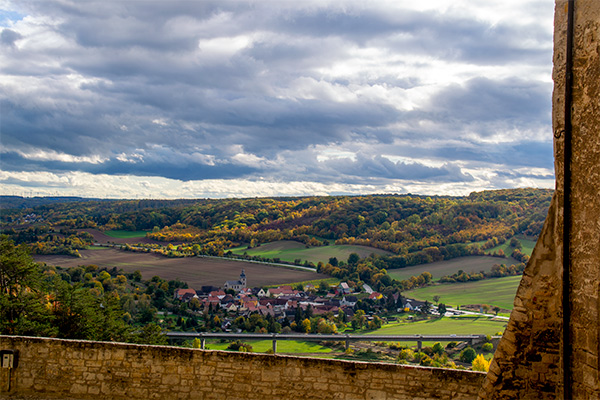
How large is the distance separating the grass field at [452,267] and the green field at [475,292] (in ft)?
14.8

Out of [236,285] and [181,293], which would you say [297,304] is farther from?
[181,293]

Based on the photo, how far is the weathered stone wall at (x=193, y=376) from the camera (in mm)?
6570

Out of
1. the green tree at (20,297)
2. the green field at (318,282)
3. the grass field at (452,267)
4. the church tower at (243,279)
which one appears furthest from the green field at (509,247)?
the green tree at (20,297)

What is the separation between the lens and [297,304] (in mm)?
65812

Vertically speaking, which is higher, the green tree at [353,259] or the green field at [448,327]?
the green tree at [353,259]

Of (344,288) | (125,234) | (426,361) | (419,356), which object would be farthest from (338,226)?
(426,361)

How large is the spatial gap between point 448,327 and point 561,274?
54183mm

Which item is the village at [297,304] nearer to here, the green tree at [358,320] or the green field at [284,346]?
the green tree at [358,320]

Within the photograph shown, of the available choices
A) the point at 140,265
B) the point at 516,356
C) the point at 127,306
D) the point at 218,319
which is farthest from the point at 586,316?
the point at 140,265

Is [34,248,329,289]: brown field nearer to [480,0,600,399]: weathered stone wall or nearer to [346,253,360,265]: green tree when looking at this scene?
[346,253,360,265]: green tree

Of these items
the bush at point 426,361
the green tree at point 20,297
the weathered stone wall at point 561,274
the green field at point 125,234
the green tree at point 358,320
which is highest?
the weathered stone wall at point 561,274

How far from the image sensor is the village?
195ft

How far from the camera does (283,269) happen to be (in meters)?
89.4

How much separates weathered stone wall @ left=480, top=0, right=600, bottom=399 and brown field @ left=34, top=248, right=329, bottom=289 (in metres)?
72.3
